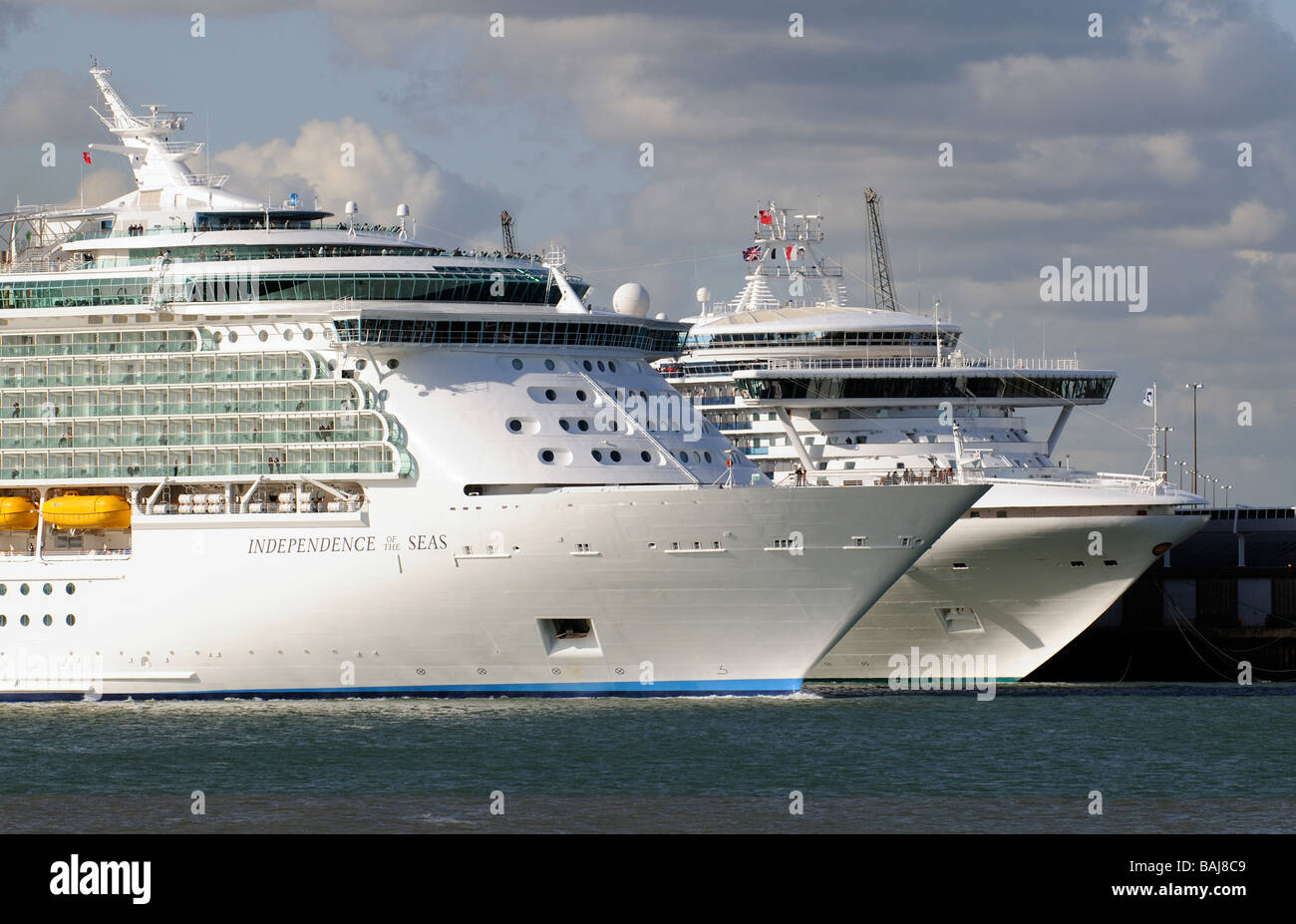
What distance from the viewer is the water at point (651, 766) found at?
31.5 metres

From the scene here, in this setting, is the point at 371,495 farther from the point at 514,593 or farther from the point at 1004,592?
the point at 1004,592

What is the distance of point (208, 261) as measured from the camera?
47.1 meters

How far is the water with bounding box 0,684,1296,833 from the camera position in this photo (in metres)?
31.5

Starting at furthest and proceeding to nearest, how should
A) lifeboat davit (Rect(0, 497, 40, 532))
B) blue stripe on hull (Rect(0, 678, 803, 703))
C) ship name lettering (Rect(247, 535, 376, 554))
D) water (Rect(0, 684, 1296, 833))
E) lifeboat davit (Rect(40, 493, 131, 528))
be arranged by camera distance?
1. lifeboat davit (Rect(0, 497, 40, 532))
2. lifeboat davit (Rect(40, 493, 131, 528))
3. ship name lettering (Rect(247, 535, 376, 554))
4. blue stripe on hull (Rect(0, 678, 803, 703))
5. water (Rect(0, 684, 1296, 833))

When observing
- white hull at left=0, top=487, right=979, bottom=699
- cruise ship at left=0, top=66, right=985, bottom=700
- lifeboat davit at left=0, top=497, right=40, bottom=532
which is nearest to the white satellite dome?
cruise ship at left=0, top=66, right=985, bottom=700

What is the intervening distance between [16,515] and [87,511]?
196 centimetres

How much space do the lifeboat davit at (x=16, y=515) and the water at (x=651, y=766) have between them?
3963 millimetres

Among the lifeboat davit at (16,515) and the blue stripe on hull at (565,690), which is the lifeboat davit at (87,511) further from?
the blue stripe on hull at (565,690)

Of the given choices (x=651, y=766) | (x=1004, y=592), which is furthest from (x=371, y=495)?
(x=1004, y=592)

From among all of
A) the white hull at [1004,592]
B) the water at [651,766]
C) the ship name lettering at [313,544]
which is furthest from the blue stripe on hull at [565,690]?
the white hull at [1004,592]

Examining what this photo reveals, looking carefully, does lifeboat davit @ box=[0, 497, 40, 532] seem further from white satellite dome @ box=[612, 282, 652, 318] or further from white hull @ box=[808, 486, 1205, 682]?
white hull @ box=[808, 486, 1205, 682]

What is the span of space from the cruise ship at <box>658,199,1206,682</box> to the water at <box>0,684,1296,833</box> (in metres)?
4.12

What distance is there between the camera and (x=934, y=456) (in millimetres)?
58781
